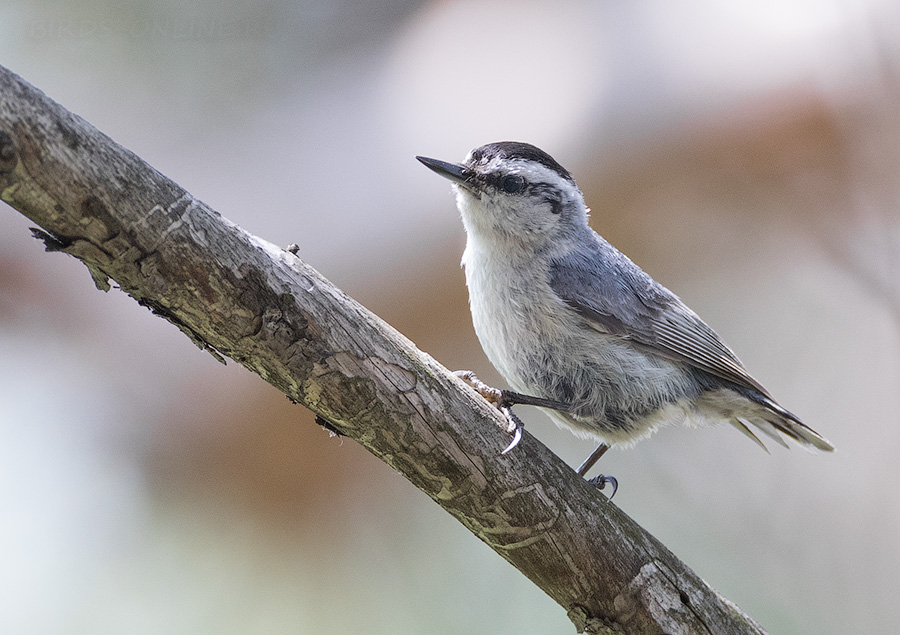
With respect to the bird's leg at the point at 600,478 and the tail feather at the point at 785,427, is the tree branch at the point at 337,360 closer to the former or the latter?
the bird's leg at the point at 600,478

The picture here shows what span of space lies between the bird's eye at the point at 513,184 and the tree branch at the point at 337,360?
781mm

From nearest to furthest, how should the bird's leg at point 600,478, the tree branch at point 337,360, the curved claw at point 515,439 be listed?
the tree branch at point 337,360
the curved claw at point 515,439
the bird's leg at point 600,478

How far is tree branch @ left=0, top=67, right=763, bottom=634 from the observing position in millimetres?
1110

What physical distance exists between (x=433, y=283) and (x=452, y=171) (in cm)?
115

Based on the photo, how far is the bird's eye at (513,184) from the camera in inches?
82.2

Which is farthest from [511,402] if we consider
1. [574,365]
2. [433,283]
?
[433,283]

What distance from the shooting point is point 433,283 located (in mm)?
3127

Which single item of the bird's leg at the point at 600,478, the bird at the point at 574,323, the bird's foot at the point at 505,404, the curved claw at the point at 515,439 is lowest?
the curved claw at the point at 515,439

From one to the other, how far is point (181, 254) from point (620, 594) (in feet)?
3.81

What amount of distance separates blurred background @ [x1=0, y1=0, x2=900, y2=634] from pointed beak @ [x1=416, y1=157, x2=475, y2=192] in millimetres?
1078

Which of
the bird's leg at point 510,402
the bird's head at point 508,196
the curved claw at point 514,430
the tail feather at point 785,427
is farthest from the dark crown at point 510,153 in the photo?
the tail feather at point 785,427

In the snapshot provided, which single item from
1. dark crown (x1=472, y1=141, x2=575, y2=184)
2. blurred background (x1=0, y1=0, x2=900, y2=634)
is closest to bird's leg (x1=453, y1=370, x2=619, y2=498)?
dark crown (x1=472, y1=141, x2=575, y2=184)

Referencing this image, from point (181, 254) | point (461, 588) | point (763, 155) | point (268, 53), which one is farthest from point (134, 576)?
point (763, 155)

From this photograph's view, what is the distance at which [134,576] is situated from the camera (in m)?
3.17
